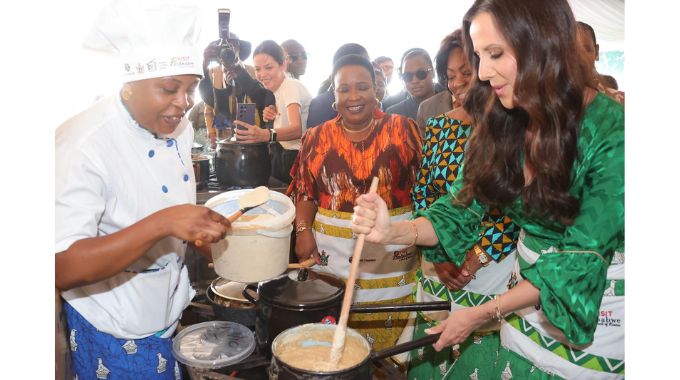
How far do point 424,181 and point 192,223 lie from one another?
1.39 metres

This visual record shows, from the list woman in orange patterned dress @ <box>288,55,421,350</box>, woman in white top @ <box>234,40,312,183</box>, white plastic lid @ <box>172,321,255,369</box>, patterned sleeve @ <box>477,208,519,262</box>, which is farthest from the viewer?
woman in white top @ <box>234,40,312,183</box>

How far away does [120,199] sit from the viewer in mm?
1432

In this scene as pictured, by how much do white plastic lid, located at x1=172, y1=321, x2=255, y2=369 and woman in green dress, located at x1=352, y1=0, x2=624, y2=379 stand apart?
646 mm

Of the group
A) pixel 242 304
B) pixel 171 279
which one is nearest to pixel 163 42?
pixel 171 279

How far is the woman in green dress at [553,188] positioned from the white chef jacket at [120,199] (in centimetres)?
88

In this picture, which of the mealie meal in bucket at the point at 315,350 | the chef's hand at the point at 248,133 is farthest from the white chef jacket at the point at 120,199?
the chef's hand at the point at 248,133

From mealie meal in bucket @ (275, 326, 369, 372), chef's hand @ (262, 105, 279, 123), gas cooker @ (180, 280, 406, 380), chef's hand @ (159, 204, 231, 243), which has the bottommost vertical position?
gas cooker @ (180, 280, 406, 380)

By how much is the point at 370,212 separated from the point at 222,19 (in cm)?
249

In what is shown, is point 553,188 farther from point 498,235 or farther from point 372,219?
point 498,235

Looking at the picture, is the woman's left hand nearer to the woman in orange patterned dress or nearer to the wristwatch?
the wristwatch

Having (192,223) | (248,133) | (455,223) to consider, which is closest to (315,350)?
(192,223)

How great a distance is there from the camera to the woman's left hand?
1.41m

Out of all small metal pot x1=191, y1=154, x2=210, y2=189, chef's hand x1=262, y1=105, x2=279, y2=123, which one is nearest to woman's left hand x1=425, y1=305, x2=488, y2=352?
small metal pot x1=191, y1=154, x2=210, y2=189

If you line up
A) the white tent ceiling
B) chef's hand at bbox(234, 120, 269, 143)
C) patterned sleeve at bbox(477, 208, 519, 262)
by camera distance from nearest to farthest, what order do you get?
patterned sleeve at bbox(477, 208, 519, 262) < chef's hand at bbox(234, 120, 269, 143) < the white tent ceiling
